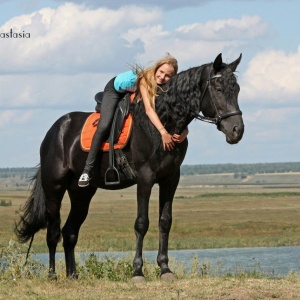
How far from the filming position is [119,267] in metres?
11.2

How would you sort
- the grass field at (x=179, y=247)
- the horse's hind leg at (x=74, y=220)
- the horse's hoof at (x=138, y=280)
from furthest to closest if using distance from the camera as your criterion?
the horse's hind leg at (x=74, y=220), the horse's hoof at (x=138, y=280), the grass field at (x=179, y=247)

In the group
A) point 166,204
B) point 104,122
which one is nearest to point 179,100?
point 104,122

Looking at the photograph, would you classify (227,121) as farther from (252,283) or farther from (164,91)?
(252,283)

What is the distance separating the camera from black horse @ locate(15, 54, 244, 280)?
9023mm

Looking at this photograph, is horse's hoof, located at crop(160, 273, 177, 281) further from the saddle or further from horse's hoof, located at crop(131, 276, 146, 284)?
the saddle

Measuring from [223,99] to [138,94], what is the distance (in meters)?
1.30

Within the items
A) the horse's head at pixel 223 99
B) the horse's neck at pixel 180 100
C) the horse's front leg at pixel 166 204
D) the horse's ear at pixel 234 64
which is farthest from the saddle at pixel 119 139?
the horse's ear at pixel 234 64

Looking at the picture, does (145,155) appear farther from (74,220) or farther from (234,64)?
(74,220)

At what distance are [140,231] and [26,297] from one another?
5.22ft

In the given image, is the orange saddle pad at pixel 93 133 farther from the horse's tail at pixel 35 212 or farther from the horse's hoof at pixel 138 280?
the horse's hoof at pixel 138 280

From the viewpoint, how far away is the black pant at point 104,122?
1000 centimetres

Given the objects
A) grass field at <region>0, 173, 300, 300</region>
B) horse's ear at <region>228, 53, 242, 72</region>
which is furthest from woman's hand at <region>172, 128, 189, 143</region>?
grass field at <region>0, 173, 300, 300</region>

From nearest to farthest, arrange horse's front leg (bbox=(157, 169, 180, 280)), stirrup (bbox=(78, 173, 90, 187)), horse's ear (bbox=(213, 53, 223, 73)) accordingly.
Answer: horse's ear (bbox=(213, 53, 223, 73)) < horse's front leg (bbox=(157, 169, 180, 280)) < stirrup (bbox=(78, 173, 90, 187))

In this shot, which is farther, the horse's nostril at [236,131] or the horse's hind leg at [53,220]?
the horse's hind leg at [53,220]
